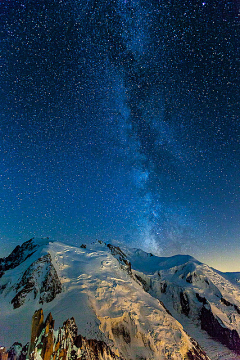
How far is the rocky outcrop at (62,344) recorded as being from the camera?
49.1 feet

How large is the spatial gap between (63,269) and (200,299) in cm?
5284

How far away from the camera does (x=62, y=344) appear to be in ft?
55.6

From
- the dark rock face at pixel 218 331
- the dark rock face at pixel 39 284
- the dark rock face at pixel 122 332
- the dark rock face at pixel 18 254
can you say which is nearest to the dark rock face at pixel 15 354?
the dark rock face at pixel 39 284

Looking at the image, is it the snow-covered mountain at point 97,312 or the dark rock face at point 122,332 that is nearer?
the snow-covered mountain at point 97,312

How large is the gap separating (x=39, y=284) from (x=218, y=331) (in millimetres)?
53913

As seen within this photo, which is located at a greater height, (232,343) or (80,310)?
(80,310)

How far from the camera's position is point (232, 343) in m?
45.0

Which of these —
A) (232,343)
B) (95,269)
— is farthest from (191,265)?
(95,269)

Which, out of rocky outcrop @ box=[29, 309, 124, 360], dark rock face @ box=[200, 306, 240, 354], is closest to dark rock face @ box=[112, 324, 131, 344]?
rocky outcrop @ box=[29, 309, 124, 360]

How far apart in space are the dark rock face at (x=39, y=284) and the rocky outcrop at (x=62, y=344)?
8.86 metres

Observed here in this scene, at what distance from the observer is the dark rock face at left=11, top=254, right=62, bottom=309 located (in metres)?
26.6

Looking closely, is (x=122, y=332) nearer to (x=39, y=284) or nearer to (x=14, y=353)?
(x=39, y=284)

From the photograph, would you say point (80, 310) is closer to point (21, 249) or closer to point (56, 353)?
point (56, 353)

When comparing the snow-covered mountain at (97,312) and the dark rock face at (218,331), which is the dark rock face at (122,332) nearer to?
the snow-covered mountain at (97,312)
